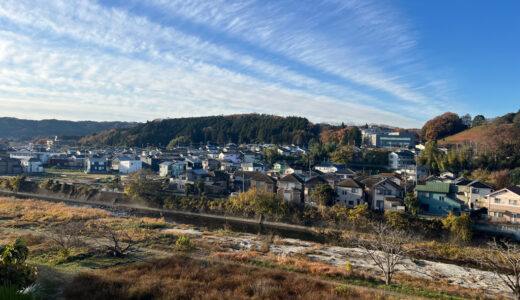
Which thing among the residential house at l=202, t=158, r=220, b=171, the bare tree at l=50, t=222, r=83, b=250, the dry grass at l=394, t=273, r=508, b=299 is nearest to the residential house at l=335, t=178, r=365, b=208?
the dry grass at l=394, t=273, r=508, b=299

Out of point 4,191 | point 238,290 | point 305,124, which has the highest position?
point 305,124

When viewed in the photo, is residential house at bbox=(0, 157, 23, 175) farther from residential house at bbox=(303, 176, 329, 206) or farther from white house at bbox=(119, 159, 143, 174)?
residential house at bbox=(303, 176, 329, 206)

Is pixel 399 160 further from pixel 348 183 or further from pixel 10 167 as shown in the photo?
pixel 10 167

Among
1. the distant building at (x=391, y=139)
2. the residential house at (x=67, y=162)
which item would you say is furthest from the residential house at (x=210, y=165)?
the distant building at (x=391, y=139)

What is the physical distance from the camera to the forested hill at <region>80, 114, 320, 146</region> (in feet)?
271

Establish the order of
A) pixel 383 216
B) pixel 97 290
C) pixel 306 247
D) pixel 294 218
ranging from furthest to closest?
1. pixel 294 218
2. pixel 383 216
3. pixel 306 247
4. pixel 97 290

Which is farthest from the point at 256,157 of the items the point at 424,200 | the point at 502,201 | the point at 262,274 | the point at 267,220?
the point at 262,274

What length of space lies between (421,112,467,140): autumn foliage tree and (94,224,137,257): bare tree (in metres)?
58.5

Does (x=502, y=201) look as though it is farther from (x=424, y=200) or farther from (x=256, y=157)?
(x=256, y=157)

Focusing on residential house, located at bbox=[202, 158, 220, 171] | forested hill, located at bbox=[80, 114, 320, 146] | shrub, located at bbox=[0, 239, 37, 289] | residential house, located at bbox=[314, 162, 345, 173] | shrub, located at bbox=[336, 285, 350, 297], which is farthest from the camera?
forested hill, located at bbox=[80, 114, 320, 146]

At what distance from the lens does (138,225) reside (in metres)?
21.2

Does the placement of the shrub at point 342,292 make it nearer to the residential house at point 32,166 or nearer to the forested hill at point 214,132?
the residential house at point 32,166

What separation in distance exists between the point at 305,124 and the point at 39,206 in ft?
226

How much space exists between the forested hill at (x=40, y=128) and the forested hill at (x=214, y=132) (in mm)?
51424
